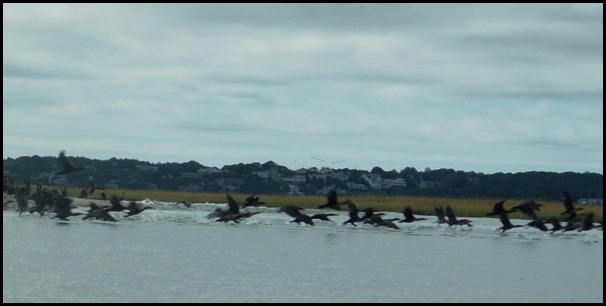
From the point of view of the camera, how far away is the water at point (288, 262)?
69.6 feet

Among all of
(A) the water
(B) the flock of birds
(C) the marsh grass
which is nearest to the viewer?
(A) the water

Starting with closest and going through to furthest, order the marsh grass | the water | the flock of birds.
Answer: the water < the flock of birds < the marsh grass

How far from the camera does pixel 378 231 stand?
3547cm

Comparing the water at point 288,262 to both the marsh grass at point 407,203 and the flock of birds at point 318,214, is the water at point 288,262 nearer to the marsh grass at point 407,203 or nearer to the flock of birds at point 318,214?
the flock of birds at point 318,214

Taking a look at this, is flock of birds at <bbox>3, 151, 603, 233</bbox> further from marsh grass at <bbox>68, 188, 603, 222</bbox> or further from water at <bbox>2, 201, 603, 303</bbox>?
marsh grass at <bbox>68, 188, 603, 222</bbox>

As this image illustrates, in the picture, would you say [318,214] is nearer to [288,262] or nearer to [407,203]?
[288,262]

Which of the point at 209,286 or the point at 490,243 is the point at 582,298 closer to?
the point at 209,286

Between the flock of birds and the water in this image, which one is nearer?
the water

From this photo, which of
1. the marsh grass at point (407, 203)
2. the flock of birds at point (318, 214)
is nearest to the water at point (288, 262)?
the flock of birds at point (318, 214)

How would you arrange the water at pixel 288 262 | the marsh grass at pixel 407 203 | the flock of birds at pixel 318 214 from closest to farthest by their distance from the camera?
the water at pixel 288 262, the flock of birds at pixel 318 214, the marsh grass at pixel 407 203

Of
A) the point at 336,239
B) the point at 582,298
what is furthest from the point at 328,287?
the point at 336,239

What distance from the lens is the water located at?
2122 cm

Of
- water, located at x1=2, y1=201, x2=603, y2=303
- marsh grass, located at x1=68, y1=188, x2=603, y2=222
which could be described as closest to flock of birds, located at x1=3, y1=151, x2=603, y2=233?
water, located at x1=2, y1=201, x2=603, y2=303

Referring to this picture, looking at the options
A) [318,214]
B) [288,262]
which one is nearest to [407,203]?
[318,214]
